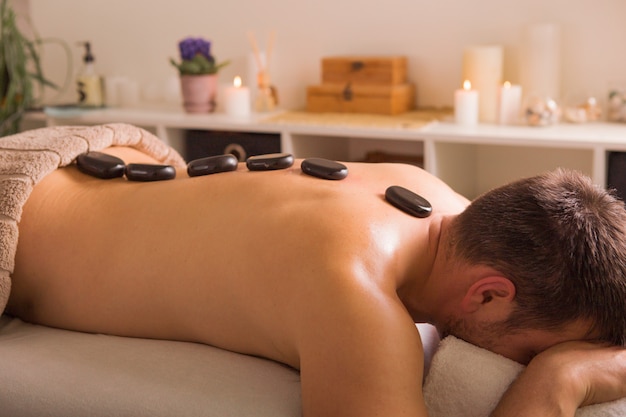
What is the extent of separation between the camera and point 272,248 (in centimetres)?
113

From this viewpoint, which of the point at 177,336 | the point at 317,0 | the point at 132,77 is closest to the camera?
the point at 177,336

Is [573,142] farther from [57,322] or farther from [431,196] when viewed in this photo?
[57,322]

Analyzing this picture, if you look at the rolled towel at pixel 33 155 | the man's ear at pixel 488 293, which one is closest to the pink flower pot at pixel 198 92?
the rolled towel at pixel 33 155

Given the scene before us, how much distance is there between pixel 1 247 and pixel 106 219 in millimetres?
166

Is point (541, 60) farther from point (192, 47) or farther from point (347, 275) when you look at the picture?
point (347, 275)

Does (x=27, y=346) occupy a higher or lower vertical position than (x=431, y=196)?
lower

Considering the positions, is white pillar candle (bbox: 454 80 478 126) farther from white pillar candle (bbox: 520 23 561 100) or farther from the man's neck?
the man's neck

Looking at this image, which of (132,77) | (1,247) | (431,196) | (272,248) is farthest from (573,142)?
(132,77)

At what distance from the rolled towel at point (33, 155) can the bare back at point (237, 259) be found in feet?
0.12

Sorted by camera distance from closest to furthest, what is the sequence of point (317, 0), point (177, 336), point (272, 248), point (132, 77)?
point (272, 248), point (177, 336), point (317, 0), point (132, 77)

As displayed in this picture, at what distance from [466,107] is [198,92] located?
103cm

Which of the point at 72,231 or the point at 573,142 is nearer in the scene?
the point at 72,231

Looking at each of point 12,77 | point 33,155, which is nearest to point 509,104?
point 33,155

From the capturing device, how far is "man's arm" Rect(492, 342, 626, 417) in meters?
0.98
